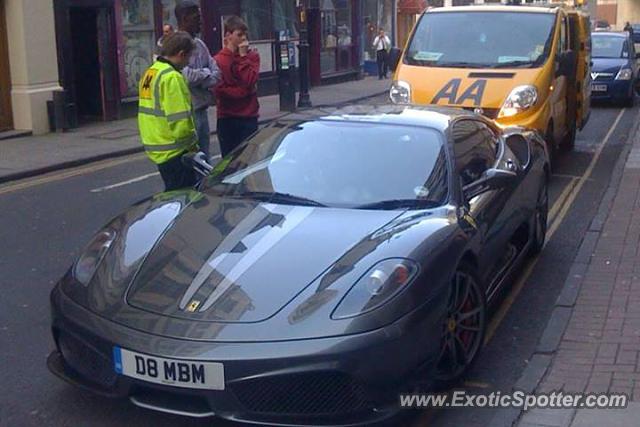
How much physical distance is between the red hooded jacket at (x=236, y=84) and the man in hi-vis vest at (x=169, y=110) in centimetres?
175

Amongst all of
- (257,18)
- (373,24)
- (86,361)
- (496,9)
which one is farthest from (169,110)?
(373,24)

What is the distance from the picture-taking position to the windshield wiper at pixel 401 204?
539cm

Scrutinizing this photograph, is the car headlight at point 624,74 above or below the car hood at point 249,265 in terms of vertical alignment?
below

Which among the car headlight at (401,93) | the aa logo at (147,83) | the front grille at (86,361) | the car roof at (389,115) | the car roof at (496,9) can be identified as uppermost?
the car roof at (496,9)

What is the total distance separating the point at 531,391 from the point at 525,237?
2384 millimetres

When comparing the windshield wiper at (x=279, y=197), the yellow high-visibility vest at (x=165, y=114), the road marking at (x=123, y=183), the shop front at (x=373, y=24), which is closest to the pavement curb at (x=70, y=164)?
the road marking at (x=123, y=183)

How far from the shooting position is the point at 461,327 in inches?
201

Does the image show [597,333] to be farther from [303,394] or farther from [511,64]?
[511,64]

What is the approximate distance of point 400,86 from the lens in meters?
11.2

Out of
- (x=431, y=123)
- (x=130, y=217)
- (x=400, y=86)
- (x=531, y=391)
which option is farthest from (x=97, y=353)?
(x=400, y=86)

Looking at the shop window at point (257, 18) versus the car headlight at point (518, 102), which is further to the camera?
the shop window at point (257, 18)

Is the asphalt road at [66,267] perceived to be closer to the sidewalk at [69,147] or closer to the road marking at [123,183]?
the road marking at [123,183]

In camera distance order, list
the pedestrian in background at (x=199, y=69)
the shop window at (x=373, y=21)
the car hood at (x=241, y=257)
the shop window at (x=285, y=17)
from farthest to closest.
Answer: the shop window at (x=373, y=21) < the shop window at (x=285, y=17) < the pedestrian in background at (x=199, y=69) < the car hood at (x=241, y=257)

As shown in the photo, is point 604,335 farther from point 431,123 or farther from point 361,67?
point 361,67
